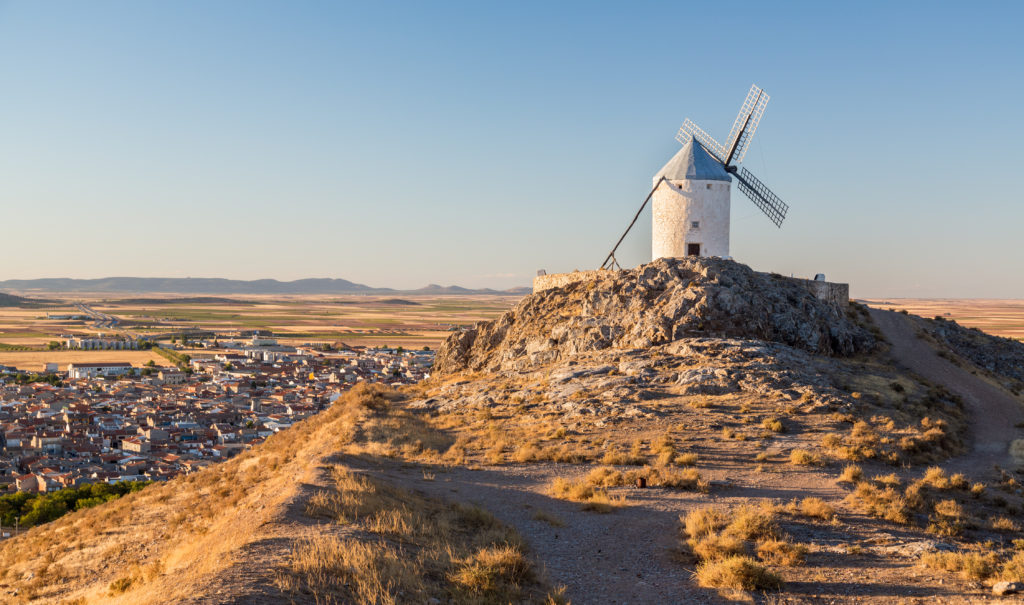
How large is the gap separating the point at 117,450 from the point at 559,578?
226 ft

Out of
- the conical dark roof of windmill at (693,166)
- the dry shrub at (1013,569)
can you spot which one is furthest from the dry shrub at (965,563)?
the conical dark roof of windmill at (693,166)

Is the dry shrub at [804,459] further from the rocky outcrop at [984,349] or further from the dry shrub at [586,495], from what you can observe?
the rocky outcrop at [984,349]

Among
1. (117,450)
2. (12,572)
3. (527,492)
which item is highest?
(527,492)

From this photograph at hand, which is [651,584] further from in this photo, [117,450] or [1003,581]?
[117,450]

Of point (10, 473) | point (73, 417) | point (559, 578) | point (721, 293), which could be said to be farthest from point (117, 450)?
point (559, 578)

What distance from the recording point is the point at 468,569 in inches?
366

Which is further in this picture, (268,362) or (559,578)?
(268,362)

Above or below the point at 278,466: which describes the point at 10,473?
below

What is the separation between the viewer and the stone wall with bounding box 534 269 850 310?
121ft

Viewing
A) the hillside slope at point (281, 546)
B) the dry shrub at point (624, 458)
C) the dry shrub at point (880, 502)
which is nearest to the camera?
the hillside slope at point (281, 546)

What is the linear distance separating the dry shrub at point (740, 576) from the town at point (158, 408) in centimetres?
4994

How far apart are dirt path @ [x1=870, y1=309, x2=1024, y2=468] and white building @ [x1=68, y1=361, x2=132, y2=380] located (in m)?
126

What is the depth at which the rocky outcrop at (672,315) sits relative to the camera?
3058 cm

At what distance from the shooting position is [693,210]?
37.2m
